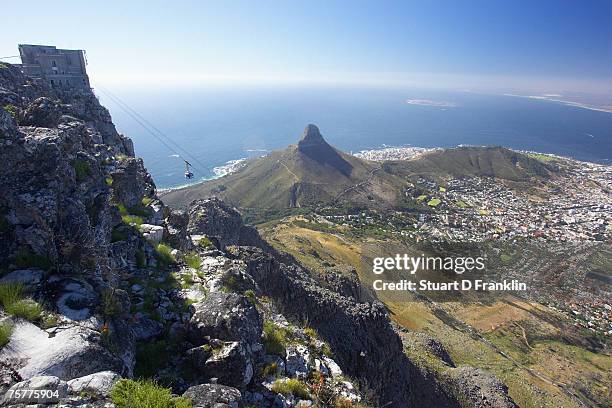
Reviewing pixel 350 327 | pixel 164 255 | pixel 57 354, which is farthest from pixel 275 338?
pixel 350 327

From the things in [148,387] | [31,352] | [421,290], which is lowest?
[421,290]

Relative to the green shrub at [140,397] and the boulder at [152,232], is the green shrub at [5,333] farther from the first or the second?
the boulder at [152,232]

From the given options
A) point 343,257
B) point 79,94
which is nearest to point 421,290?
point 343,257

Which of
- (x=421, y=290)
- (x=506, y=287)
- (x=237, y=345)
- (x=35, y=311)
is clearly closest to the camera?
(x=35, y=311)

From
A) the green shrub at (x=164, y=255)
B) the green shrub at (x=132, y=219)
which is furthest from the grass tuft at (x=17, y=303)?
the green shrub at (x=132, y=219)

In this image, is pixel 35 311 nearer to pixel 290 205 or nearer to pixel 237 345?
pixel 237 345

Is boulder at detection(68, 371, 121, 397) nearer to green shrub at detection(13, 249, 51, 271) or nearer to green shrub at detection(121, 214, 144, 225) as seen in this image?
green shrub at detection(13, 249, 51, 271)
